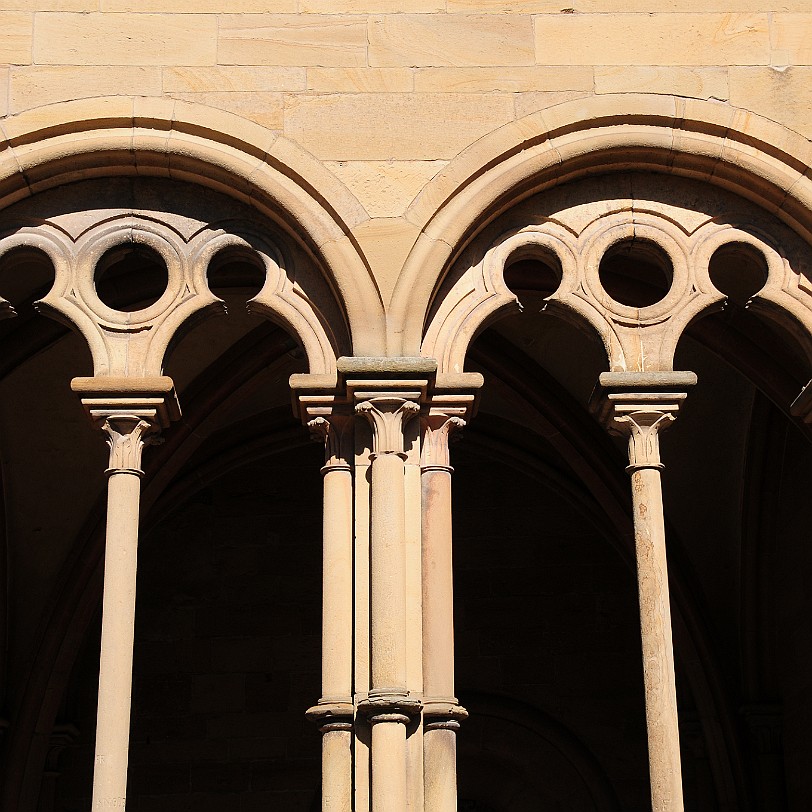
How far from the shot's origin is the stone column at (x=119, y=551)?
6.68 meters

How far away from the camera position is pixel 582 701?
11.3 metres

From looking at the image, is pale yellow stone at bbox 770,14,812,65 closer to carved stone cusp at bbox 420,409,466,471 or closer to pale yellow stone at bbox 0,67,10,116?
carved stone cusp at bbox 420,409,466,471

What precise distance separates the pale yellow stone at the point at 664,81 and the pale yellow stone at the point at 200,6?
1.47 m

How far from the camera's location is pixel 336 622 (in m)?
6.90

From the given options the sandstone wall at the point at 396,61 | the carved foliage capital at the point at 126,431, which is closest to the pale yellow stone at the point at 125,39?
the sandstone wall at the point at 396,61

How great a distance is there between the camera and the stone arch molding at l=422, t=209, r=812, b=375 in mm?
7398

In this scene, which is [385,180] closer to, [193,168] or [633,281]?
[193,168]

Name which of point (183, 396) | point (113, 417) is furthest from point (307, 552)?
point (113, 417)

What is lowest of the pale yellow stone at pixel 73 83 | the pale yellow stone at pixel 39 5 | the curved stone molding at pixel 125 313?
the curved stone molding at pixel 125 313

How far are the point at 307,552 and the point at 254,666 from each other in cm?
83

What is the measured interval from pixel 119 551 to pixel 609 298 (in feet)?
7.74

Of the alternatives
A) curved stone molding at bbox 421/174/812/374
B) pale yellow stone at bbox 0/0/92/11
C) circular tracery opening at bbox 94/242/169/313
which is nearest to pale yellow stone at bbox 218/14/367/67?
pale yellow stone at bbox 0/0/92/11

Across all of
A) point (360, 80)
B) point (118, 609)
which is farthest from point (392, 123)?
point (118, 609)

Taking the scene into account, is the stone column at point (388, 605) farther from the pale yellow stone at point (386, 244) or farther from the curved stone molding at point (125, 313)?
the curved stone molding at point (125, 313)
